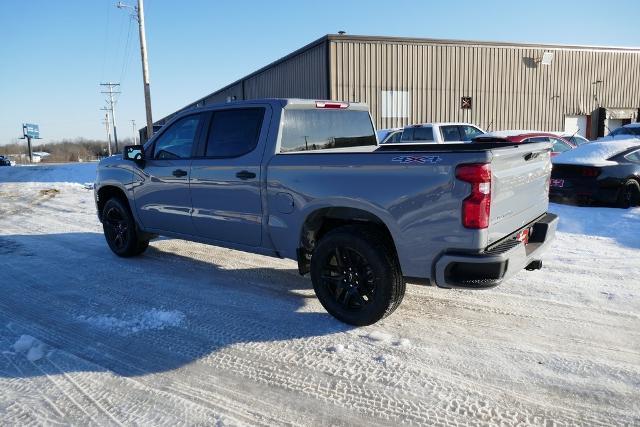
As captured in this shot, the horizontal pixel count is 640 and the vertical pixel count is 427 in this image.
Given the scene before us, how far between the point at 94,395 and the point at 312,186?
2143 millimetres

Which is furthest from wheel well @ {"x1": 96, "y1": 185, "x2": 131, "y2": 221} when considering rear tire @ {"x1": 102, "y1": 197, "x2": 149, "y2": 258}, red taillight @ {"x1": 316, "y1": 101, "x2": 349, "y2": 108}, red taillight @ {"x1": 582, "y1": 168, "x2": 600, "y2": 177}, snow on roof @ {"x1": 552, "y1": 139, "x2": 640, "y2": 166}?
red taillight @ {"x1": 582, "y1": 168, "x2": 600, "y2": 177}

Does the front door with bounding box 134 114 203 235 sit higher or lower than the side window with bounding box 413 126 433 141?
lower

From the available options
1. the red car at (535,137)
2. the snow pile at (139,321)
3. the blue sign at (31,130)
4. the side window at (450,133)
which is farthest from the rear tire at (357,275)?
the blue sign at (31,130)

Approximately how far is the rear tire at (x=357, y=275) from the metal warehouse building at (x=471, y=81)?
1817 centimetres

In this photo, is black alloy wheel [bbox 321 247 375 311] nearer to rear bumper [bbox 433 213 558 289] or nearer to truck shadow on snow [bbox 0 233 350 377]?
truck shadow on snow [bbox 0 233 350 377]

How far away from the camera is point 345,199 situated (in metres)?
3.61

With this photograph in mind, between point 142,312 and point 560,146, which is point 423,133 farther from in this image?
point 142,312

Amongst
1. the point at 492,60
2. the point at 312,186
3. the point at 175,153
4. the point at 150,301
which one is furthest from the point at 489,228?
the point at 492,60

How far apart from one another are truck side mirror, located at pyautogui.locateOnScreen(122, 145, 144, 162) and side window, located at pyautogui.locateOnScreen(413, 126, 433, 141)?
9.08m

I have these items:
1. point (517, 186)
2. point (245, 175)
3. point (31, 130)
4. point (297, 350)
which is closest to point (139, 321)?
point (297, 350)

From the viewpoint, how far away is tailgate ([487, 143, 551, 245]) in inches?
125

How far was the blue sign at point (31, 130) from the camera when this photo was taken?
77.6 meters

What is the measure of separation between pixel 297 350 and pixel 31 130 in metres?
96.0

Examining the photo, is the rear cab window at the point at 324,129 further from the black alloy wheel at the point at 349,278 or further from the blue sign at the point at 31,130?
the blue sign at the point at 31,130
